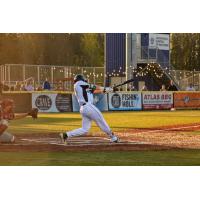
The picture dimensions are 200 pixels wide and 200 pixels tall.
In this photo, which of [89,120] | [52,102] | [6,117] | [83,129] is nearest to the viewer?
[83,129]

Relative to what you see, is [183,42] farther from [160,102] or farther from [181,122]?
[160,102]

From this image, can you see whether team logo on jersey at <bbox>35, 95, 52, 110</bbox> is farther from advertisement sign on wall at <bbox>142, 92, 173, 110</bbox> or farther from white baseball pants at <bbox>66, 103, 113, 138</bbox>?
white baseball pants at <bbox>66, 103, 113, 138</bbox>

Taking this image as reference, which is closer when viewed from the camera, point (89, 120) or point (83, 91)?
point (83, 91)

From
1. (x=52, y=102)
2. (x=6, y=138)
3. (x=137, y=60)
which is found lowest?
(x=6, y=138)

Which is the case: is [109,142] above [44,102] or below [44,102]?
below

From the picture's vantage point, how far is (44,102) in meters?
18.5

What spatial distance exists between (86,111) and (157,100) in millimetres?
10159

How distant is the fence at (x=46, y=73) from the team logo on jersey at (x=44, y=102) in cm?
158

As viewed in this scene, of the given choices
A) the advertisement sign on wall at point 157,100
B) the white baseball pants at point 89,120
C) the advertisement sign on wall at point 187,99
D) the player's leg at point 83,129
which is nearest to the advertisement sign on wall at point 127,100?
the advertisement sign on wall at point 157,100

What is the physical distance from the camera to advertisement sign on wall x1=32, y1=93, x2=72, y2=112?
17.9 metres

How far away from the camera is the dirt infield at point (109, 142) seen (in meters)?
11.8

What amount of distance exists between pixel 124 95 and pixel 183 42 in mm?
3224

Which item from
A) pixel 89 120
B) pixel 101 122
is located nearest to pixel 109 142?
pixel 101 122

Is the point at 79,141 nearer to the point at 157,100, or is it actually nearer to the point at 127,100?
the point at 127,100
